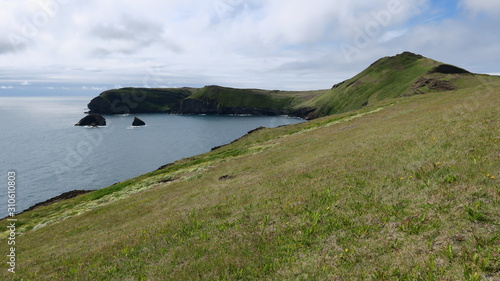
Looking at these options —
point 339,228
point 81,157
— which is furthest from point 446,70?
point 81,157

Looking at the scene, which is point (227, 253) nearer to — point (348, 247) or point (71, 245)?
point (348, 247)

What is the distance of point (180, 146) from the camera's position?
124750 millimetres

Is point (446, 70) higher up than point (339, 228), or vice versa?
point (446, 70)

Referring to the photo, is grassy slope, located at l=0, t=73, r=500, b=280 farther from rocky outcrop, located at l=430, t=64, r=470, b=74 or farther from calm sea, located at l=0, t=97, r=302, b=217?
rocky outcrop, located at l=430, t=64, r=470, b=74

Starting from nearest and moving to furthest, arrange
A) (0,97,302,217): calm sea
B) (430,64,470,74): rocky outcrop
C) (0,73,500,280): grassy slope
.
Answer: (0,73,500,280): grassy slope < (0,97,302,217): calm sea < (430,64,470,74): rocky outcrop

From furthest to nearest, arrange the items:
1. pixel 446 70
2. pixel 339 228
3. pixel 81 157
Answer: pixel 446 70 < pixel 81 157 < pixel 339 228

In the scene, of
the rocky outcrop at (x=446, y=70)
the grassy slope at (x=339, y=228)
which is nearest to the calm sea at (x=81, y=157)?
the grassy slope at (x=339, y=228)

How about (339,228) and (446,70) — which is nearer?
(339,228)

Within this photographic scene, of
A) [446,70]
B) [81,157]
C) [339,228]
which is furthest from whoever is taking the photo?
[446,70]

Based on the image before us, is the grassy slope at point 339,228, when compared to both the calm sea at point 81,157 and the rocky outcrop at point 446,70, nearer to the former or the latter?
the calm sea at point 81,157

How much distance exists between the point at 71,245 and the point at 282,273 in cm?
1933

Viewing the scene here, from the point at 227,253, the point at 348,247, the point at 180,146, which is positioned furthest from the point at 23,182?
the point at 348,247

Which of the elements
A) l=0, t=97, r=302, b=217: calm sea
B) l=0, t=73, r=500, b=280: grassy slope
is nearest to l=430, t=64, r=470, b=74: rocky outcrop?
l=0, t=97, r=302, b=217: calm sea

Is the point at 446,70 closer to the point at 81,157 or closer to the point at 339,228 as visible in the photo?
the point at 339,228
